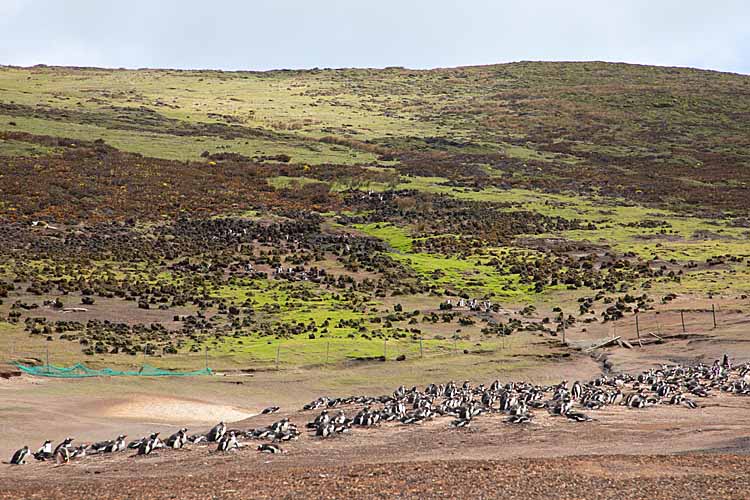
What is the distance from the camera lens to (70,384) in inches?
1086

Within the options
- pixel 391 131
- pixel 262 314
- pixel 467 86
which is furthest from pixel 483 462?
pixel 467 86

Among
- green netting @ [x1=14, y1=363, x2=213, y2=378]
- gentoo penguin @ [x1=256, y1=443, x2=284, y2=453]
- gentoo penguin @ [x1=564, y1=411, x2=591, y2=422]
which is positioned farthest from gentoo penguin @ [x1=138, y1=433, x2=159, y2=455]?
green netting @ [x1=14, y1=363, x2=213, y2=378]

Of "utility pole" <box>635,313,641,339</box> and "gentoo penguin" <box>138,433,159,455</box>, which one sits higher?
"utility pole" <box>635,313,641,339</box>

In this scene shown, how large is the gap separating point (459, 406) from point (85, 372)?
45.0 feet

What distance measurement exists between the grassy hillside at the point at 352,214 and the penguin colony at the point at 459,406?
9.24 m

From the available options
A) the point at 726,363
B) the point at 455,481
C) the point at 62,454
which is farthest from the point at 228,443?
the point at 726,363

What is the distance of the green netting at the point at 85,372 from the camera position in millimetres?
28938

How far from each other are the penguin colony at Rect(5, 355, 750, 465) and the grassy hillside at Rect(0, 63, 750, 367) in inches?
364

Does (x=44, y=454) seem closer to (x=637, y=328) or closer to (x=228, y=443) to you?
(x=228, y=443)

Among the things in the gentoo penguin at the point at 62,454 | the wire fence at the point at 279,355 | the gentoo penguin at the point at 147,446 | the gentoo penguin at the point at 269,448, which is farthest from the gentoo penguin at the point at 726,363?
the gentoo penguin at the point at 62,454

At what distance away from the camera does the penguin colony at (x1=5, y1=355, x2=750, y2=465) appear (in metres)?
18.4

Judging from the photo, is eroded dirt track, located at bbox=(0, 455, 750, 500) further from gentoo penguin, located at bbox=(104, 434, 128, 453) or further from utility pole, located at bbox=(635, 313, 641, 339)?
utility pole, located at bbox=(635, 313, 641, 339)

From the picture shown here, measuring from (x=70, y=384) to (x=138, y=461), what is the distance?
11.2 metres

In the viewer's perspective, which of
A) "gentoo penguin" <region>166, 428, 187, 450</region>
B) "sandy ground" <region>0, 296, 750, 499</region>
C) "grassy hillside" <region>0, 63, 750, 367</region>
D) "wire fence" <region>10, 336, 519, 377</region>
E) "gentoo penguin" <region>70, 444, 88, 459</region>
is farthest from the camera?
"grassy hillside" <region>0, 63, 750, 367</region>
